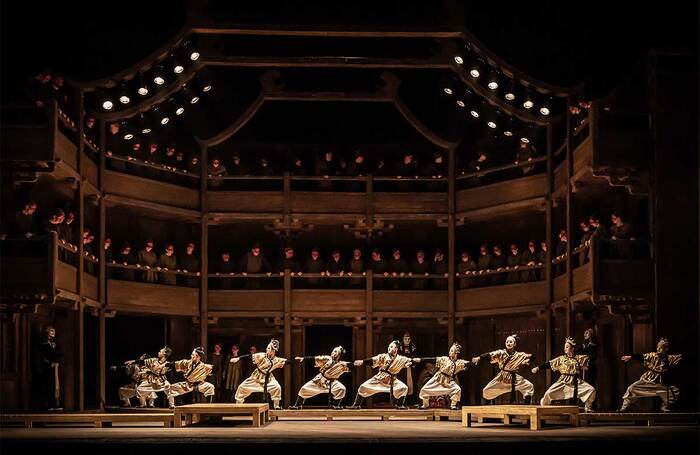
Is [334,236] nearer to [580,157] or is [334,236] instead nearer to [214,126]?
[214,126]

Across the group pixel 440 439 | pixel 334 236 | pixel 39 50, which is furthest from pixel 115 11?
pixel 440 439

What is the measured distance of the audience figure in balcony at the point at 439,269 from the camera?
26.9 metres

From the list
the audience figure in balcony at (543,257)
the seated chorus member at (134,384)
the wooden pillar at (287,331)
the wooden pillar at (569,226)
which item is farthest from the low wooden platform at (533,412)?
the seated chorus member at (134,384)

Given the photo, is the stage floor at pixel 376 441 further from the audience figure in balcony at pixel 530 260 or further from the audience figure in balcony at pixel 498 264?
the audience figure in balcony at pixel 498 264

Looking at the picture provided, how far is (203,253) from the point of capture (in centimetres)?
2647

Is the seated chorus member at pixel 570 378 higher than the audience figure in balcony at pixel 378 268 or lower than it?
lower

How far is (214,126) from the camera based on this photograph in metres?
27.5

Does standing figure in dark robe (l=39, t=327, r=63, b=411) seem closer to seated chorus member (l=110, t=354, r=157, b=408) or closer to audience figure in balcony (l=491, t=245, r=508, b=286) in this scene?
seated chorus member (l=110, t=354, r=157, b=408)

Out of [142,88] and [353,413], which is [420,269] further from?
[142,88]

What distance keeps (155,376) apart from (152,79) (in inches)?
246

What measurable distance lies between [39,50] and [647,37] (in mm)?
11252

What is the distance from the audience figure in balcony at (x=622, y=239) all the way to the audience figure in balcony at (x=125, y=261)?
33.4 feet

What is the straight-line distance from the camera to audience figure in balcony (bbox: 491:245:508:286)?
26.1m

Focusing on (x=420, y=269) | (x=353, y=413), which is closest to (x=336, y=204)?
(x=420, y=269)
